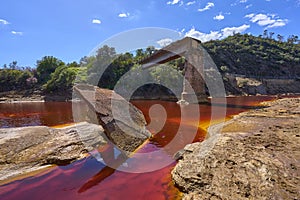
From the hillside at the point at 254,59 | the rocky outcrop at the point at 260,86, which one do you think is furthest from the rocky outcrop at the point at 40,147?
the hillside at the point at 254,59

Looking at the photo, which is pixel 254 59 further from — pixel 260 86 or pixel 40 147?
pixel 40 147

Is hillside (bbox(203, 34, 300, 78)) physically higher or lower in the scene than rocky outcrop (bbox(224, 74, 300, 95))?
higher

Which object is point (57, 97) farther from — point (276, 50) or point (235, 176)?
point (276, 50)

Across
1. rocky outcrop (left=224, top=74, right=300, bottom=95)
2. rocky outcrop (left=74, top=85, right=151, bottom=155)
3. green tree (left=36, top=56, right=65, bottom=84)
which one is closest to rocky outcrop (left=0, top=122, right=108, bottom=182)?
rocky outcrop (left=74, top=85, right=151, bottom=155)

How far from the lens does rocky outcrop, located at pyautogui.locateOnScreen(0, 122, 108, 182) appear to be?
5.58m

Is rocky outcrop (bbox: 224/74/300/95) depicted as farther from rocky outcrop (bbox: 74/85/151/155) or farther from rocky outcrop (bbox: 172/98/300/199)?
rocky outcrop (bbox: 172/98/300/199)

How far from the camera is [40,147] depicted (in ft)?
21.5

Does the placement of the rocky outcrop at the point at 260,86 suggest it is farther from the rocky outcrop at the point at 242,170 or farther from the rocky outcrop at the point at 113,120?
the rocky outcrop at the point at 242,170

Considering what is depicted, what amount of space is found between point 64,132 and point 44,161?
85.0 inches

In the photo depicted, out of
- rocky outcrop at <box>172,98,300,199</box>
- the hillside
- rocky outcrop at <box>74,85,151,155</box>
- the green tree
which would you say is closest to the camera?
rocky outcrop at <box>172,98,300,199</box>

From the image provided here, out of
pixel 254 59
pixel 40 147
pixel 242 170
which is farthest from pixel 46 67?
pixel 254 59

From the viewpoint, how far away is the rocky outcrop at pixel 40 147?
18.3 feet

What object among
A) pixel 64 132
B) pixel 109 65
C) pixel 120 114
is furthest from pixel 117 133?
pixel 109 65

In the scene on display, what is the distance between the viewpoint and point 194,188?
4145 millimetres
